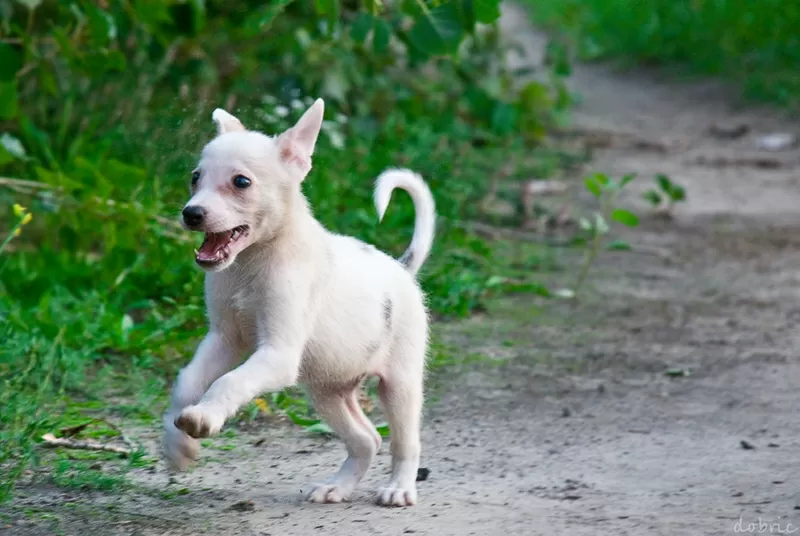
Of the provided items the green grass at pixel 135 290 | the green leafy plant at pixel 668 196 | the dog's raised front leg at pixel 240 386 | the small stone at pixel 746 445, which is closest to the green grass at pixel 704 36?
the green leafy plant at pixel 668 196

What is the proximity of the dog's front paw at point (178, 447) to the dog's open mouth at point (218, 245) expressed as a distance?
0.43 metres

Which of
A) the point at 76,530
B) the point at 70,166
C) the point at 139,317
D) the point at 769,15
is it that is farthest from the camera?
the point at 769,15

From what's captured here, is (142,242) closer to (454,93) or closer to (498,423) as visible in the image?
(498,423)

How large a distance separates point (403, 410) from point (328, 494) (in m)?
0.31

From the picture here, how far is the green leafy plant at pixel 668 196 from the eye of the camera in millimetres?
7898

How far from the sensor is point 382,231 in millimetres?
6379

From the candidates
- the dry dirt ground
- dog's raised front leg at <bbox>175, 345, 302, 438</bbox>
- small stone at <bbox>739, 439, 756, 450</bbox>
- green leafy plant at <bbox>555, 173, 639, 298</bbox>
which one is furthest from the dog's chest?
green leafy plant at <bbox>555, 173, 639, 298</bbox>

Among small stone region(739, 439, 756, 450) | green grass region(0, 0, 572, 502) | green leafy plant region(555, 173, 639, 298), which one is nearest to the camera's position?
small stone region(739, 439, 756, 450)

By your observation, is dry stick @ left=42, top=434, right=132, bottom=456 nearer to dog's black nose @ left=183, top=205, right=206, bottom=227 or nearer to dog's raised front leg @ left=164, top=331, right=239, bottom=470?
dog's raised front leg @ left=164, top=331, right=239, bottom=470

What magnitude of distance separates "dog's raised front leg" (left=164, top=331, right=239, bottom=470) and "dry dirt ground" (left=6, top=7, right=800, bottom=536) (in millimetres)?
184

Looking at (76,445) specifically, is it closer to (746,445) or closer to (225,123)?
(225,123)

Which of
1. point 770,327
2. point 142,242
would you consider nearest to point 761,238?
point 770,327

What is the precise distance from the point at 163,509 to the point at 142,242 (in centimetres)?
274

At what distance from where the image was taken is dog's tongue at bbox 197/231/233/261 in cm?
329
